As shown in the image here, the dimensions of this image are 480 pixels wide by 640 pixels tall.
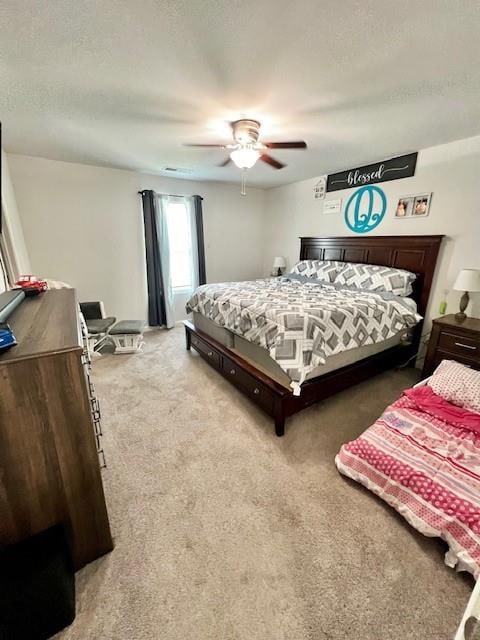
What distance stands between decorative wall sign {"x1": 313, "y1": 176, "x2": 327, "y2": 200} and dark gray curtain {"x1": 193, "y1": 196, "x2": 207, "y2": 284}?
71.0 inches

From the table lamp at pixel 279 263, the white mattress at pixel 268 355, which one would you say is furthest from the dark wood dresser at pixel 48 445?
the table lamp at pixel 279 263

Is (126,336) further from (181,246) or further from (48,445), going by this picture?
(48,445)

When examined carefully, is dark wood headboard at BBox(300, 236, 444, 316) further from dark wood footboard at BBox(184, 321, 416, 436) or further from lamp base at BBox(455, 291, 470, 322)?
dark wood footboard at BBox(184, 321, 416, 436)

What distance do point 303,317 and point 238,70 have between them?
1.60m

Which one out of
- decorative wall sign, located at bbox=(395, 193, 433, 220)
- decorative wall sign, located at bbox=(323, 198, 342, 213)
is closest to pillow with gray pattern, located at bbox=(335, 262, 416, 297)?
decorative wall sign, located at bbox=(395, 193, 433, 220)

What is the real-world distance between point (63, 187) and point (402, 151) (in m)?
4.09

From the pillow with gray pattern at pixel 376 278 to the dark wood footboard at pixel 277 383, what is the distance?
2.20 ft

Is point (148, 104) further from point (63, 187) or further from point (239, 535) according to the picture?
point (239, 535)


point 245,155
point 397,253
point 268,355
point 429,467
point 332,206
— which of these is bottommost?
point 429,467

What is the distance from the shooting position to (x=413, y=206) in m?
3.03

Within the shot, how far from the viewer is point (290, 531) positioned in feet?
4.53

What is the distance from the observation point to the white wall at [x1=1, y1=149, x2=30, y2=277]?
266 cm

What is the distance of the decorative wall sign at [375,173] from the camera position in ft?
9.80

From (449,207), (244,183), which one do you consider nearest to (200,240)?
(244,183)
